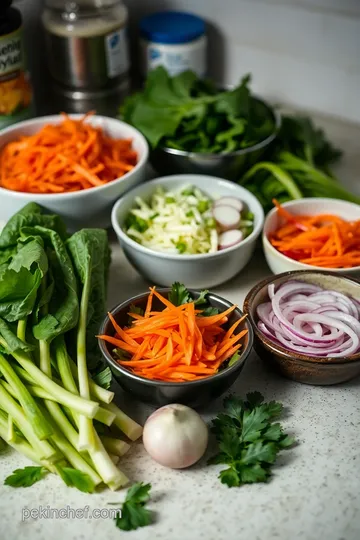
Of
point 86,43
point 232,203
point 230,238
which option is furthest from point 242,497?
point 86,43

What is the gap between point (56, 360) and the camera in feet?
4.30

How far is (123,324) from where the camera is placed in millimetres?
1395

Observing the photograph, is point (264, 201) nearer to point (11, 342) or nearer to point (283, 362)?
point (283, 362)

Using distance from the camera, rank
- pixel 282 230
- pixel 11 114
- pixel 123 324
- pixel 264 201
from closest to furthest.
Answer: pixel 123 324, pixel 282 230, pixel 264 201, pixel 11 114

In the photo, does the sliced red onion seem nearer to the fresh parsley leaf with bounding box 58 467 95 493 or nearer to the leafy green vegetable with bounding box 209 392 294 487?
the leafy green vegetable with bounding box 209 392 294 487

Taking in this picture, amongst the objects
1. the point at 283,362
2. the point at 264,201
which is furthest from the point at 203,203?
the point at 283,362

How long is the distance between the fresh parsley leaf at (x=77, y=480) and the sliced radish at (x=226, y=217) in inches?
27.9

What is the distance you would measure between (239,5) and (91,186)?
0.94 m

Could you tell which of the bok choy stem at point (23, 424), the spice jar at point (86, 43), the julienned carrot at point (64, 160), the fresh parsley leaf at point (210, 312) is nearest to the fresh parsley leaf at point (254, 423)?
the fresh parsley leaf at point (210, 312)

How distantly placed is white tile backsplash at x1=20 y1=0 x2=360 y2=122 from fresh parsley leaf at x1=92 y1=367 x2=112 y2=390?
1.36 m

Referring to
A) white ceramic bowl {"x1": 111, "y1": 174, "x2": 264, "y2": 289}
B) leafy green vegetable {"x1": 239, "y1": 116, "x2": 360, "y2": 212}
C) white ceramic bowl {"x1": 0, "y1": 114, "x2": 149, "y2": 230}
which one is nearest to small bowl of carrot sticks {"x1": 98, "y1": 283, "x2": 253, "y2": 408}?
white ceramic bowl {"x1": 111, "y1": 174, "x2": 264, "y2": 289}

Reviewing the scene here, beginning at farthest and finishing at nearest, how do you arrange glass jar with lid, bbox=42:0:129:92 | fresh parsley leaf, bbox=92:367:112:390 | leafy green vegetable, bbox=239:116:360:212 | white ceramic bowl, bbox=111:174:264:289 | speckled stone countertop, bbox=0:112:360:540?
1. glass jar with lid, bbox=42:0:129:92
2. leafy green vegetable, bbox=239:116:360:212
3. white ceramic bowl, bbox=111:174:264:289
4. fresh parsley leaf, bbox=92:367:112:390
5. speckled stone countertop, bbox=0:112:360:540

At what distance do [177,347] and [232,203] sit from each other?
0.54m

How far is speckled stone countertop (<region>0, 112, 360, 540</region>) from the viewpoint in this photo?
1.09 m
